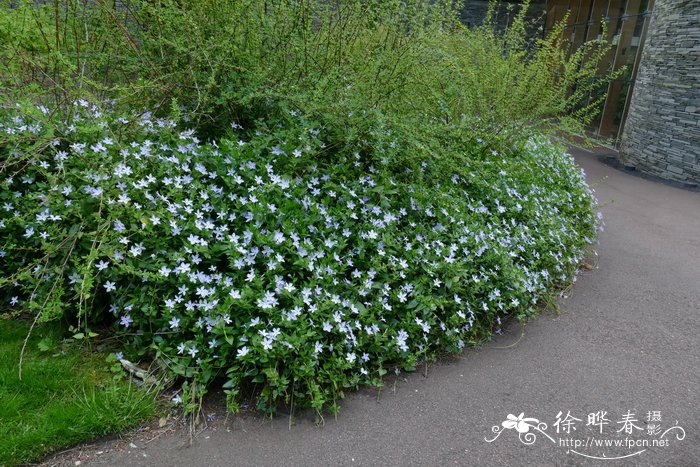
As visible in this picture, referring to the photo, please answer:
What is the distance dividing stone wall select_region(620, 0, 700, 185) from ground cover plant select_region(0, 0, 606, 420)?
14.8 feet

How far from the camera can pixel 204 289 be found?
92.0 inches

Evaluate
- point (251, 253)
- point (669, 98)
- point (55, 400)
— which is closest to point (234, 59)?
point (251, 253)

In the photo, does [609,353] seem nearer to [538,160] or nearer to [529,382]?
[529,382]

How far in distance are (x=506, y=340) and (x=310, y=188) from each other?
146 centimetres

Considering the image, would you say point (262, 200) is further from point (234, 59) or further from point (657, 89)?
point (657, 89)

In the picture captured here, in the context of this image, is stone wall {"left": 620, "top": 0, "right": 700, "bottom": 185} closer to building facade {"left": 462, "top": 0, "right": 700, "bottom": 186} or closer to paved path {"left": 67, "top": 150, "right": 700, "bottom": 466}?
building facade {"left": 462, "top": 0, "right": 700, "bottom": 186}

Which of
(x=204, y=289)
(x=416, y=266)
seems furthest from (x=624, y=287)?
(x=204, y=289)

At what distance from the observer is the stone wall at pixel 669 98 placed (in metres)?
7.31

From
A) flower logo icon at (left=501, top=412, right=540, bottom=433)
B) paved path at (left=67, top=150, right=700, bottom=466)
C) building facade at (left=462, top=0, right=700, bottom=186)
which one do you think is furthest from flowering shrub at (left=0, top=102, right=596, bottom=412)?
building facade at (left=462, top=0, right=700, bottom=186)

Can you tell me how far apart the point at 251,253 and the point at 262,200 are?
0.35 m

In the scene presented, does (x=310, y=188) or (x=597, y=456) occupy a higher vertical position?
(x=310, y=188)

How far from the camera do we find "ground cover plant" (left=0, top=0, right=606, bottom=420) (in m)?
2.34

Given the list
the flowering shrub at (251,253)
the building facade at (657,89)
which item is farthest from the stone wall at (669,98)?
the flowering shrub at (251,253)

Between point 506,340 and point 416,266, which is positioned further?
point 506,340
